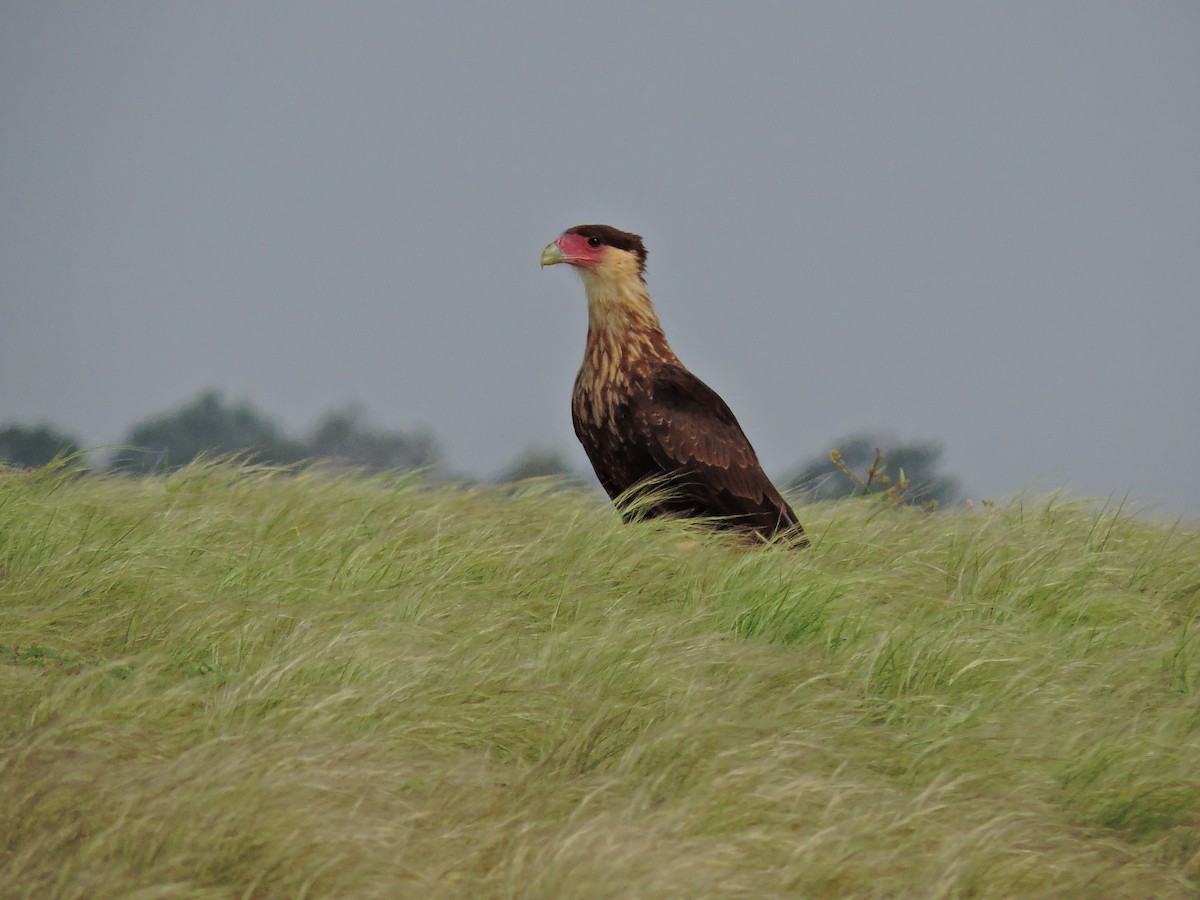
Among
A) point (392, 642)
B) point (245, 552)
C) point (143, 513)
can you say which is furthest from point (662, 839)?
point (143, 513)

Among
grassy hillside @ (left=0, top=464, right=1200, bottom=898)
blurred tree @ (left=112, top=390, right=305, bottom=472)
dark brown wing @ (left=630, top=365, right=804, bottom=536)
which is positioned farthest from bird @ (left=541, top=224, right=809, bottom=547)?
blurred tree @ (left=112, top=390, right=305, bottom=472)

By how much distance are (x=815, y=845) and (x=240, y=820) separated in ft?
5.43

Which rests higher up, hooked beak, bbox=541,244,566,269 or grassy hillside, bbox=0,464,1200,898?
hooked beak, bbox=541,244,566,269

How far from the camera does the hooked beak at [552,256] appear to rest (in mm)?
7176

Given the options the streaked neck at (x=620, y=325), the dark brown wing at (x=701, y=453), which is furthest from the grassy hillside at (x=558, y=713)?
the streaked neck at (x=620, y=325)

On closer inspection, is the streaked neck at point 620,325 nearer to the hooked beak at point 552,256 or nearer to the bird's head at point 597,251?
the bird's head at point 597,251

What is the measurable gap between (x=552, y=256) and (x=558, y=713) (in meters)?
3.48

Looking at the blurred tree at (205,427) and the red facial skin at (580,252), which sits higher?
the red facial skin at (580,252)

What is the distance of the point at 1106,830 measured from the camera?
4.30 metres

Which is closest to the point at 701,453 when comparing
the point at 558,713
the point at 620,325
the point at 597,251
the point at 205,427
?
the point at 620,325

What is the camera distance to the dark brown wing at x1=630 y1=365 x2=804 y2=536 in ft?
22.3

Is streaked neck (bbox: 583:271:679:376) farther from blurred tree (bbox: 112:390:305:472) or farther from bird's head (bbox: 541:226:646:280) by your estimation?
blurred tree (bbox: 112:390:305:472)

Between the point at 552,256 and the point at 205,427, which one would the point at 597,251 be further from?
the point at 205,427

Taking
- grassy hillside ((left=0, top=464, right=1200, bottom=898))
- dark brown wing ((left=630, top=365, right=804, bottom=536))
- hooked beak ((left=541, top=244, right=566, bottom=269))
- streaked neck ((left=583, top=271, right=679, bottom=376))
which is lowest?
grassy hillside ((left=0, top=464, right=1200, bottom=898))
